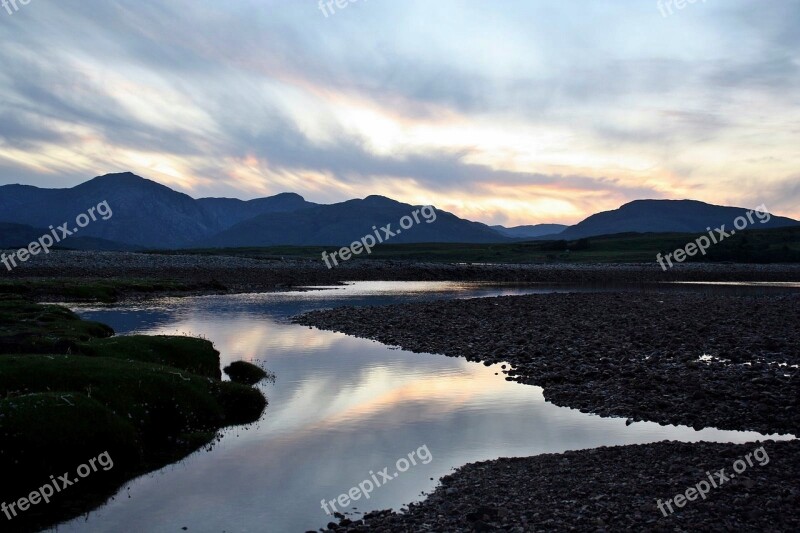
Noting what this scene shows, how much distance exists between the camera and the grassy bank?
16.1 m

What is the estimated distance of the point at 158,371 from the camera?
23.7 metres

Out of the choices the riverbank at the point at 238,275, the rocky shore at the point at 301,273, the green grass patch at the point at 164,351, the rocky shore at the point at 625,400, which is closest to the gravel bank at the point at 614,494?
the rocky shore at the point at 625,400

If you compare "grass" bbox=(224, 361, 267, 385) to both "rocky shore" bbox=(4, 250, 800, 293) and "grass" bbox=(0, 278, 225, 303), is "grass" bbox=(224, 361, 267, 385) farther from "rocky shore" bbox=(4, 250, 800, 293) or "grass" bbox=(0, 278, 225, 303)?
"rocky shore" bbox=(4, 250, 800, 293)

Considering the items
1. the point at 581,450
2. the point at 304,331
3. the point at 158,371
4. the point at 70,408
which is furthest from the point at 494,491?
the point at 304,331

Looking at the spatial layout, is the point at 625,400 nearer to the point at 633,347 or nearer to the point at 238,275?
the point at 633,347

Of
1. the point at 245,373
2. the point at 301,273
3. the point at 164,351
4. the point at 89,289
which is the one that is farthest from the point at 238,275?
the point at 245,373

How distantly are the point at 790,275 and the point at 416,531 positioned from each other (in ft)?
469

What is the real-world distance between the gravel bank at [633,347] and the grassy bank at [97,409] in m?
14.0

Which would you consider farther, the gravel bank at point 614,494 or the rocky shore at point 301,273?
the rocky shore at point 301,273

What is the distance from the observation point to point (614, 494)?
1418 cm

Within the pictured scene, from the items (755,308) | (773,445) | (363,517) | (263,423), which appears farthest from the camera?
(755,308)

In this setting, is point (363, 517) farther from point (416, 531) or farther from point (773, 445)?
point (773, 445)

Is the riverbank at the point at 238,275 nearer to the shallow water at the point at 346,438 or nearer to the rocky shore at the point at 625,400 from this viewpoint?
the rocky shore at the point at 625,400

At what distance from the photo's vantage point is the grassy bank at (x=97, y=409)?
16094 mm
